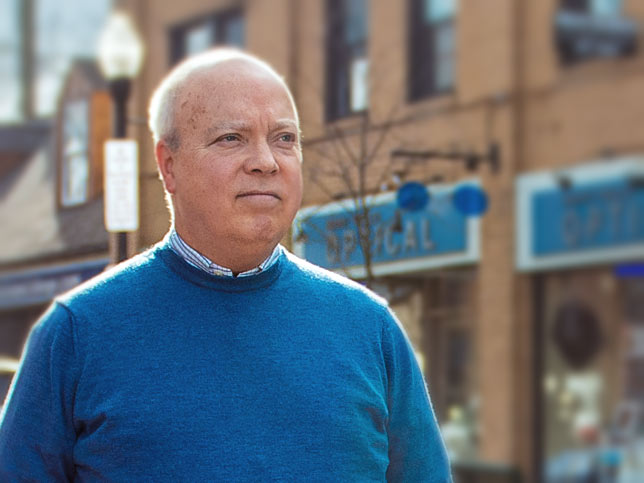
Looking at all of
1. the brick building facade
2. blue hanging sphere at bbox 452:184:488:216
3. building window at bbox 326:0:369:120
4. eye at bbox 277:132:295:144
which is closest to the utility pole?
the brick building facade

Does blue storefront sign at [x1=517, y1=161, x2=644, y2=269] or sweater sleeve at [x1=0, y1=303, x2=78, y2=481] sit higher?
blue storefront sign at [x1=517, y1=161, x2=644, y2=269]

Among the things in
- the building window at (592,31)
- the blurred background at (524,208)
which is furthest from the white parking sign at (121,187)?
the building window at (592,31)

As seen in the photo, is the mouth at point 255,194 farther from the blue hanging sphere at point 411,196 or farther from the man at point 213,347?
the blue hanging sphere at point 411,196

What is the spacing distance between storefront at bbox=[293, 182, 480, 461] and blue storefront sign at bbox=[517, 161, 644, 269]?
56cm

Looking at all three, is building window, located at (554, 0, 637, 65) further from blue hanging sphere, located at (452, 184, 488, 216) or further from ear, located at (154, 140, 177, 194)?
ear, located at (154, 140, 177, 194)

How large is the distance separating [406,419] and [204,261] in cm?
44

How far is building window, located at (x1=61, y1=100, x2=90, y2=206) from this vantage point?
5.06 m

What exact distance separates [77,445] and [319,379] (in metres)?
0.39

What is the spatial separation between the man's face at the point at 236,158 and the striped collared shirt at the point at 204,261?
0.01 metres

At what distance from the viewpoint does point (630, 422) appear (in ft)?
37.1

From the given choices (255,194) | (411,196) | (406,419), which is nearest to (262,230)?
(255,194)

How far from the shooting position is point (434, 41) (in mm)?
13250

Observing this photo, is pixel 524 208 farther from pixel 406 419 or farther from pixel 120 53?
pixel 406 419

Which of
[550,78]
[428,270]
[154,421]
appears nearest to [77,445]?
[154,421]
